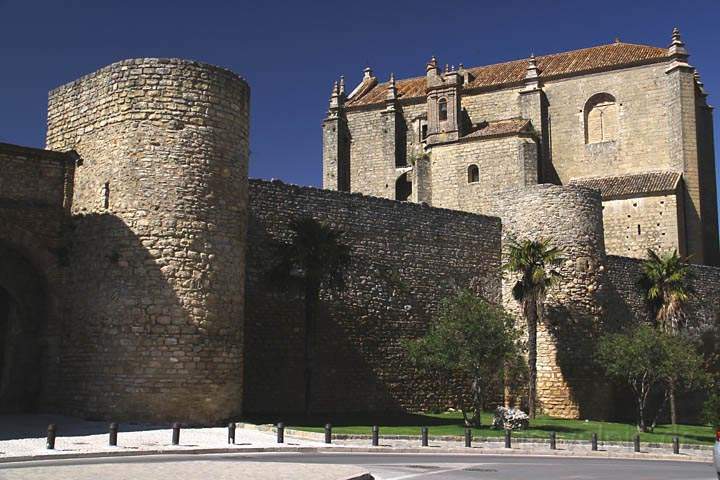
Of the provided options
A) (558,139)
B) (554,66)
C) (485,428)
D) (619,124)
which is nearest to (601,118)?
(619,124)

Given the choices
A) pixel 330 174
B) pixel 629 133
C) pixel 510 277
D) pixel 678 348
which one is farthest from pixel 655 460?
pixel 330 174

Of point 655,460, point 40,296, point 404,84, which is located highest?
point 404,84

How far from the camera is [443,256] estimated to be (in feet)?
101

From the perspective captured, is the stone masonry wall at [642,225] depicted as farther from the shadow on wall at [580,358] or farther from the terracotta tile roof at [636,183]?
the shadow on wall at [580,358]

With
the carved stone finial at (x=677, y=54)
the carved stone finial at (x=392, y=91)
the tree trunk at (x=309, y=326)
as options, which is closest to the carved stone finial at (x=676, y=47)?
the carved stone finial at (x=677, y=54)

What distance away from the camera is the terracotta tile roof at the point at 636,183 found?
143 feet

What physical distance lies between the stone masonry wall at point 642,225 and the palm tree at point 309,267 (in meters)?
22.1

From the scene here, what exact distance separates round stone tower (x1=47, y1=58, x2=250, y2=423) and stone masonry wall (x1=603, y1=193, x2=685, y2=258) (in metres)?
25.9

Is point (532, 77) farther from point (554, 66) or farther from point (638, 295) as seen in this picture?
point (638, 295)

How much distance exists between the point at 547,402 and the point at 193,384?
14702 mm

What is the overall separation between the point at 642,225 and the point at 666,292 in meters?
8.53

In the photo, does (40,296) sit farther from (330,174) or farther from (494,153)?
(330,174)

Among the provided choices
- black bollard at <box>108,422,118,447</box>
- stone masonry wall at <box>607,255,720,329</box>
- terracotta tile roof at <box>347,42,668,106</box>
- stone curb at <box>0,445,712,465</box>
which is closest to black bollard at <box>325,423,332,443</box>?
stone curb at <box>0,445,712,465</box>

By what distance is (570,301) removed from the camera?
31406 millimetres
